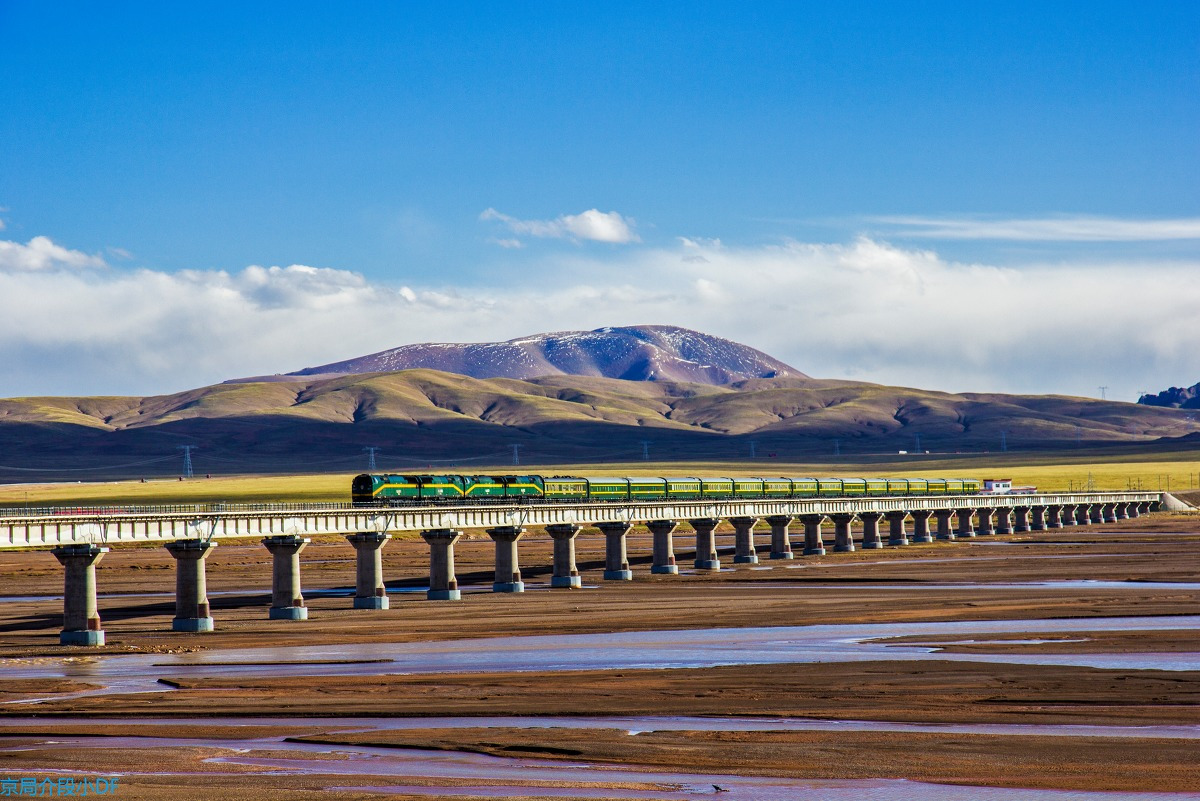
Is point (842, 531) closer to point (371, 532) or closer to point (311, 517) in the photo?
point (371, 532)

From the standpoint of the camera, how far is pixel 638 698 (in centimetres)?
3916

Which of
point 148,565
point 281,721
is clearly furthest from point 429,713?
point 148,565

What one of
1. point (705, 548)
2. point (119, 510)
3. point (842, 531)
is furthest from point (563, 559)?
point (842, 531)

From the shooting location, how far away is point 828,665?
149 ft

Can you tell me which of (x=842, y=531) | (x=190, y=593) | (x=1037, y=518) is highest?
(x=190, y=593)

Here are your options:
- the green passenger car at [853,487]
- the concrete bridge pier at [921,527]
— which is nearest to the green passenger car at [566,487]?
the green passenger car at [853,487]

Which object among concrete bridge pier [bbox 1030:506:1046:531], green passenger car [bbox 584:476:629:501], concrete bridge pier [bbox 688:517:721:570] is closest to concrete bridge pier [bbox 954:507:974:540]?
concrete bridge pier [bbox 1030:506:1046:531]

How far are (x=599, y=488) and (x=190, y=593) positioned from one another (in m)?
43.7

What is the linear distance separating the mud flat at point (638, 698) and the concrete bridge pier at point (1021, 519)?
9380 centimetres

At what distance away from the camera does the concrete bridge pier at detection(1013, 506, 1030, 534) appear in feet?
564

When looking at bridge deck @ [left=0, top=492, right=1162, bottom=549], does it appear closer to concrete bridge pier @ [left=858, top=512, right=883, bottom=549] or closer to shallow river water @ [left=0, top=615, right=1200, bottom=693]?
concrete bridge pier @ [left=858, top=512, right=883, bottom=549]

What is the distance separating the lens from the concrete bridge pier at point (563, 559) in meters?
91.4

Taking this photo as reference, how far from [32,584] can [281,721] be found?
67.8 m

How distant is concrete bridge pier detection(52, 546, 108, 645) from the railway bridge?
44mm
